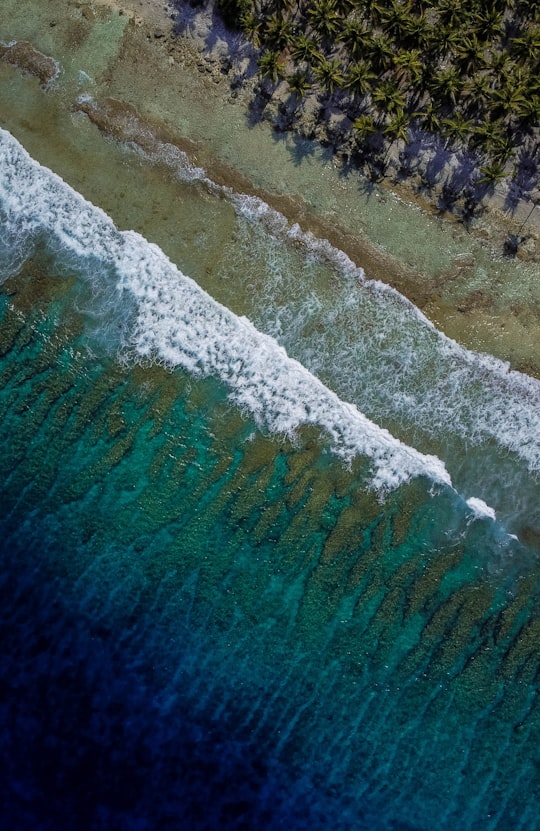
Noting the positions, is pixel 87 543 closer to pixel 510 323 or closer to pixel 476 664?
pixel 476 664

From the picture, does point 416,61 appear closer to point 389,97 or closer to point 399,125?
point 389,97

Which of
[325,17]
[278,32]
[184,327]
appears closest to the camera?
[325,17]

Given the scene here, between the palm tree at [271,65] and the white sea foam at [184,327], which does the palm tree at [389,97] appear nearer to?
the palm tree at [271,65]

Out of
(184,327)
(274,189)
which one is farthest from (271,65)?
(184,327)

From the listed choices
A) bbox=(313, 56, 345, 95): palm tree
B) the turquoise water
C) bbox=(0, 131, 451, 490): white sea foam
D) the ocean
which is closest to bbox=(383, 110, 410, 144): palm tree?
bbox=(313, 56, 345, 95): palm tree

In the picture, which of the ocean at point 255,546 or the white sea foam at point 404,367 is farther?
the white sea foam at point 404,367

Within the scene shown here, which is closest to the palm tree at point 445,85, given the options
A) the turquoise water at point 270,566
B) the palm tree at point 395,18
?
the palm tree at point 395,18

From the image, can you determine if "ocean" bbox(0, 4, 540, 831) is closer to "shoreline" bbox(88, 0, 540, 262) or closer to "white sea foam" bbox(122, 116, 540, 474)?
"white sea foam" bbox(122, 116, 540, 474)
